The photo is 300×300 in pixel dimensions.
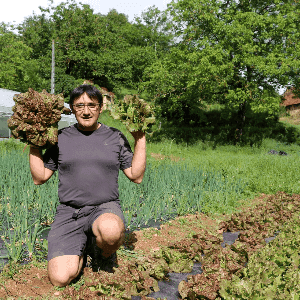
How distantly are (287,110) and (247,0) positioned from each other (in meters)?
16.3

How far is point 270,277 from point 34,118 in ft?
7.83

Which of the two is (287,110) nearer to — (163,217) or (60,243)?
(163,217)

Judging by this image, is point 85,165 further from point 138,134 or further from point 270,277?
point 270,277

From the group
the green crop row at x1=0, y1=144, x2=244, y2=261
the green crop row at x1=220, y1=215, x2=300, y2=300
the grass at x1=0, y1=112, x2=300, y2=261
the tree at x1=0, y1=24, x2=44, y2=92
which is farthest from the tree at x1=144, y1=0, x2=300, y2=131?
the green crop row at x1=220, y1=215, x2=300, y2=300

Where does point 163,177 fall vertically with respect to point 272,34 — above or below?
below

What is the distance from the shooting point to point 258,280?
7.68 feet

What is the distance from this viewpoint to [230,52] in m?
16.1

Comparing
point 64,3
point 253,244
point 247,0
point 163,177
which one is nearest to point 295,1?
point 247,0

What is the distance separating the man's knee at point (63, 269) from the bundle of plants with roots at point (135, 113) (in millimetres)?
1197

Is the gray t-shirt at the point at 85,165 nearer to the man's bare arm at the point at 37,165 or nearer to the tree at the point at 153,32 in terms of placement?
the man's bare arm at the point at 37,165

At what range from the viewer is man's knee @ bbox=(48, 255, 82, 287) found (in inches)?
93.1

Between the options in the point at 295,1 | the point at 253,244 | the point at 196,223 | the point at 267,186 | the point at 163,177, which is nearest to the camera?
the point at 253,244

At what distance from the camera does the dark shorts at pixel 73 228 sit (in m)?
2.53

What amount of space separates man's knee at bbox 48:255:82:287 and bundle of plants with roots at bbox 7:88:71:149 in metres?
0.96
